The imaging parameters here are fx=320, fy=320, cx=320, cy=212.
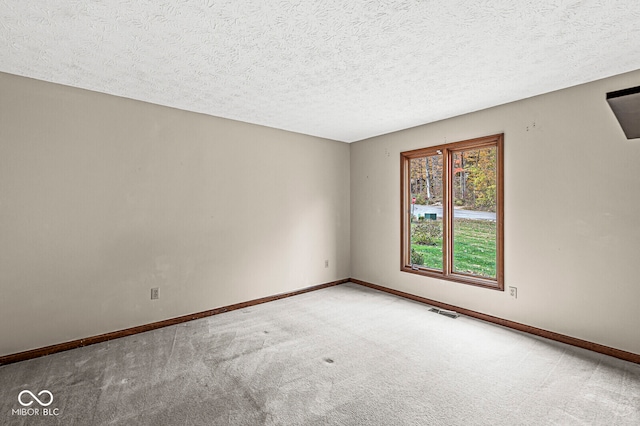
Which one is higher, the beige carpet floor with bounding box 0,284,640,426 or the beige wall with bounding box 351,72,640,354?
the beige wall with bounding box 351,72,640,354

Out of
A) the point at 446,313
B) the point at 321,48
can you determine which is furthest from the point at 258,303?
the point at 321,48

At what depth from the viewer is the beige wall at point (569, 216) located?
2783 millimetres

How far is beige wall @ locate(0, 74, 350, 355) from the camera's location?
2814 millimetres

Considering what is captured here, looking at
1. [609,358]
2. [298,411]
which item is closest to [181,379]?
[298,411]

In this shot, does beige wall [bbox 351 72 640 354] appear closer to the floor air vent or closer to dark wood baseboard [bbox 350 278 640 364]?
dark wood baseboard [bbox 350 278 640 364]

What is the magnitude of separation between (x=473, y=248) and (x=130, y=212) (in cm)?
397

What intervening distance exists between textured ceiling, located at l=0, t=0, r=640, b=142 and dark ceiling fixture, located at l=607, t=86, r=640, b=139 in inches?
36.2

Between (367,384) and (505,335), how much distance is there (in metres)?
1.77

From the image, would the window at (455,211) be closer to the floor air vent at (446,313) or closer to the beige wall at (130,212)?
the floor air vent at (446,313)

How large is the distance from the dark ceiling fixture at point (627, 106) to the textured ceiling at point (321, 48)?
3.02 ft

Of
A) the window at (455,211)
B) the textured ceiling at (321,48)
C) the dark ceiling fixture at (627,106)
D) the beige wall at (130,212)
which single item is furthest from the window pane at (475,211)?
the dark ceiling fixture at (627,106)

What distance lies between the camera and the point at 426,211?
178 inches

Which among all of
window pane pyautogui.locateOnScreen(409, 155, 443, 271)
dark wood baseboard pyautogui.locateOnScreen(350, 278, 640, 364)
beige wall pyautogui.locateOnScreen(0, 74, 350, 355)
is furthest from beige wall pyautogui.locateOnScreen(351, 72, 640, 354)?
beige wall pyautogui.locateOnScreen(0, 74, 350, 355)

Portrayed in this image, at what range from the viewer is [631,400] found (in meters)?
2.17
